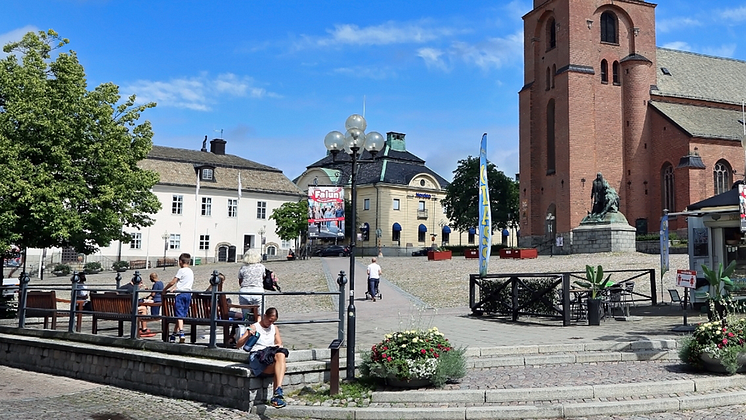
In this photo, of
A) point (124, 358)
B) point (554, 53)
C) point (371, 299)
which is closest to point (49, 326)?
point (124, 358)

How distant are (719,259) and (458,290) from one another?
29.2ft

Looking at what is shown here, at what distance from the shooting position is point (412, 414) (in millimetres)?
7387

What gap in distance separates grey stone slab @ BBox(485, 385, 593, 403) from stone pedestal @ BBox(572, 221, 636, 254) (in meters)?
31.2

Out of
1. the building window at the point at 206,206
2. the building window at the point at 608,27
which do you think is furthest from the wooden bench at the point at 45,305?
the building window at the point at 206,206

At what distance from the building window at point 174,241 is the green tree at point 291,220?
8906mm

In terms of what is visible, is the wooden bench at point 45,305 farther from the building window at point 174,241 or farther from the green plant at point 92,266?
the building window at point 174,241

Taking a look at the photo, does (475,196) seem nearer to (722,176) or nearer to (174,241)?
(722,176)

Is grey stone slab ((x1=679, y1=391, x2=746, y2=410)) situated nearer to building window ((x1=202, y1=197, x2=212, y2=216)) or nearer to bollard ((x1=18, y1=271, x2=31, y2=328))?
bollard ((x1=18, y1=271, x2=31, y2=328))

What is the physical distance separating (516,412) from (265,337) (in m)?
3.24

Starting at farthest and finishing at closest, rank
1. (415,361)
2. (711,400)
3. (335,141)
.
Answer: (335,141), (415,361), (711,400)

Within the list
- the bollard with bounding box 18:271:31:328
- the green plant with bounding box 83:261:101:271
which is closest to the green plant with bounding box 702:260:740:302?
the bollard with bounding box 18:271:31:328

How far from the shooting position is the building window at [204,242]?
5828 centimetres

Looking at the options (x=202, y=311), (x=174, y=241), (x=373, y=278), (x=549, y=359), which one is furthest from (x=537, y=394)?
Result: (x=174, y=241)

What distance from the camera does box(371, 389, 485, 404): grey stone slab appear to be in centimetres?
773
